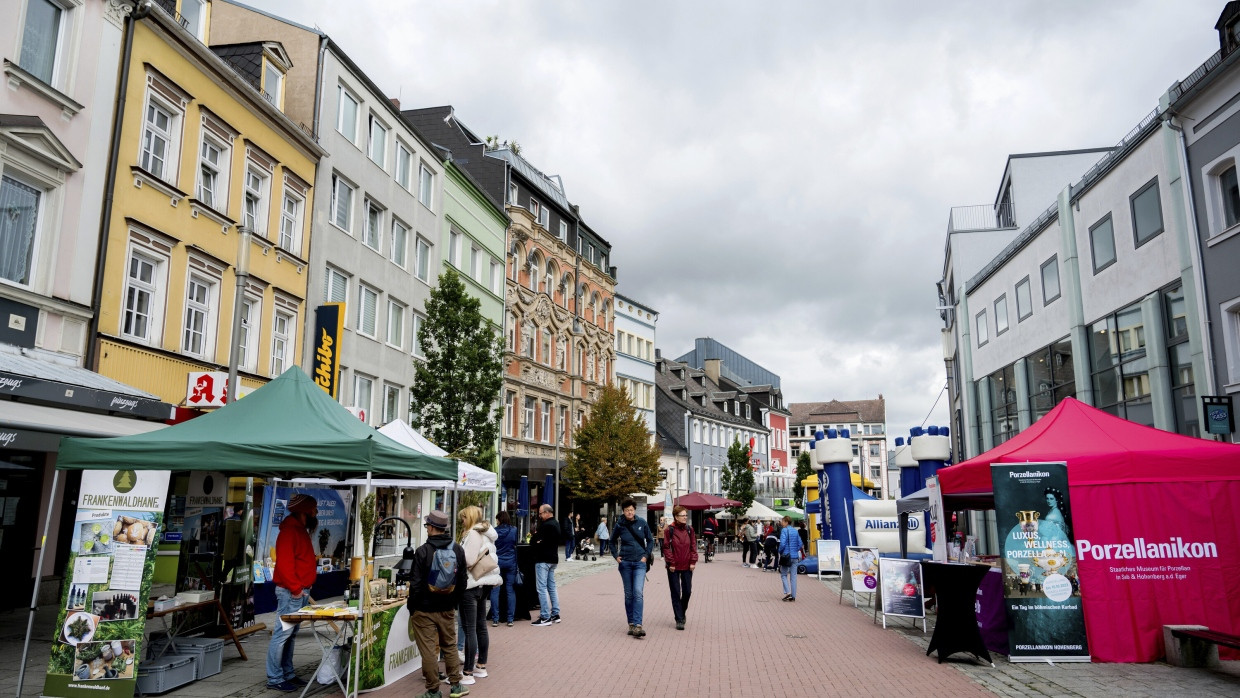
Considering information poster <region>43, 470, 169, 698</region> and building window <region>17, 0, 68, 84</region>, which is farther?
building window <region>17, 0, 68, 84</region>

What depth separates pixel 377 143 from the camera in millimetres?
26609

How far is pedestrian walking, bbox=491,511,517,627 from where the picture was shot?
12.8 metres

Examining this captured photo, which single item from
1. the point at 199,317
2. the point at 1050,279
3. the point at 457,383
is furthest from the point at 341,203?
the point at 1050,279

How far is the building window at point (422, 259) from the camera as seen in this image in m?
29.2

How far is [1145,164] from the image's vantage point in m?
17.5

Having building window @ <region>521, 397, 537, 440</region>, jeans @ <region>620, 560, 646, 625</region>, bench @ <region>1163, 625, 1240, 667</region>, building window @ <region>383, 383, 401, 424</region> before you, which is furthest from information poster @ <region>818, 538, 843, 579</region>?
building window @ <region>521, 397, 537, 440</region>

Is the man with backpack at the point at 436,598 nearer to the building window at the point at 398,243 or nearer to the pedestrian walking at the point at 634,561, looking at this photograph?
the pedestrian walking at the point at 634,561

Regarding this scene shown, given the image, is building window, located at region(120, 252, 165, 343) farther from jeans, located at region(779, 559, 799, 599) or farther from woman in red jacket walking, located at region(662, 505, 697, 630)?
jeans, located at region(779, 559, 799, 599)

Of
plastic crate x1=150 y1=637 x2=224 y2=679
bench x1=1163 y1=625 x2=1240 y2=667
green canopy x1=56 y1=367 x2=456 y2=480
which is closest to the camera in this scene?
green canopy x1=56 y1=367 x2=456 y2=480

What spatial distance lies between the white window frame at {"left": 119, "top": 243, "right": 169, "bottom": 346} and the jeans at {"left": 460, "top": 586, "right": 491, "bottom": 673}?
978 cm

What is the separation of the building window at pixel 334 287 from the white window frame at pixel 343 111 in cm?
391

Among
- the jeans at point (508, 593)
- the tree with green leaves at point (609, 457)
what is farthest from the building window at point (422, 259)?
the jeans at point (508, 593)

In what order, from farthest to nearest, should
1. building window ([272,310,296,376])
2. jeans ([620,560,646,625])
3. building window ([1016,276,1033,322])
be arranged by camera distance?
building window ([1016,276,1033,322]) < building window ([272,310,296,376]) < jeans ([620,560,646,625])

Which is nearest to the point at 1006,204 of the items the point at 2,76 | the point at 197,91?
the point at 197,91
